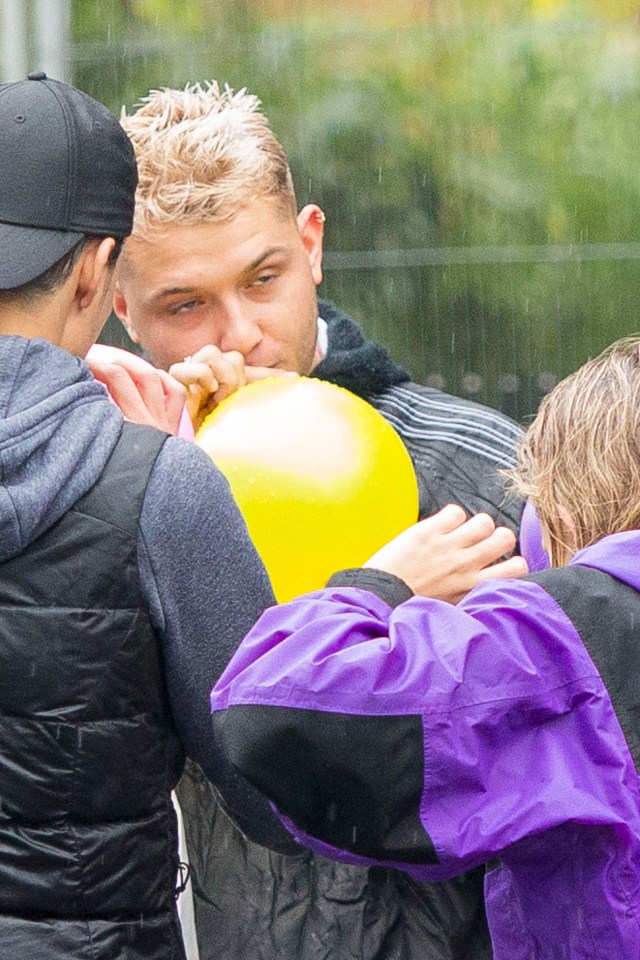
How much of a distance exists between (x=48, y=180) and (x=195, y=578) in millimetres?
530

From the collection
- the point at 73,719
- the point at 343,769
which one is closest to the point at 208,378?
the point at 73,719

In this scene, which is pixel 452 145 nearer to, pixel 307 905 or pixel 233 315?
pixel 233 315

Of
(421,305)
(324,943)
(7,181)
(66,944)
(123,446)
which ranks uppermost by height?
(7,181)

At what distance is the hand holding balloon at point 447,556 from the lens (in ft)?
6.79

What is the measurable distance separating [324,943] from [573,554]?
73 cm

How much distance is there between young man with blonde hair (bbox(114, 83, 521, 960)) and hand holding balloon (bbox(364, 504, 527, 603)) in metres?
0.47

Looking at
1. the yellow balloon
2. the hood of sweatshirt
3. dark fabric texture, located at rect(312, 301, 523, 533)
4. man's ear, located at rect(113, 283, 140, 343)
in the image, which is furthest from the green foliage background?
the hood of sweatshirt

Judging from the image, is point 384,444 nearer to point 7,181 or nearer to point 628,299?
point 7,181

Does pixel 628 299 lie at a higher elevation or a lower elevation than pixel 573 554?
lower

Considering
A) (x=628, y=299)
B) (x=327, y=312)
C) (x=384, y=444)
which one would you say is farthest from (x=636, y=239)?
(x=384, y=444)

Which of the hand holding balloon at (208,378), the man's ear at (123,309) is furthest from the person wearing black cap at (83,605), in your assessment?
the man's ear at (123,309)

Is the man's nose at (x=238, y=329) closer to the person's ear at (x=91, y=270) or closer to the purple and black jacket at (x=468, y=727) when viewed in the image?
the person's ear at (x=91, y=270)

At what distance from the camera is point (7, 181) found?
2.00 meters

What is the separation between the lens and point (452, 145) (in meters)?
6.48
